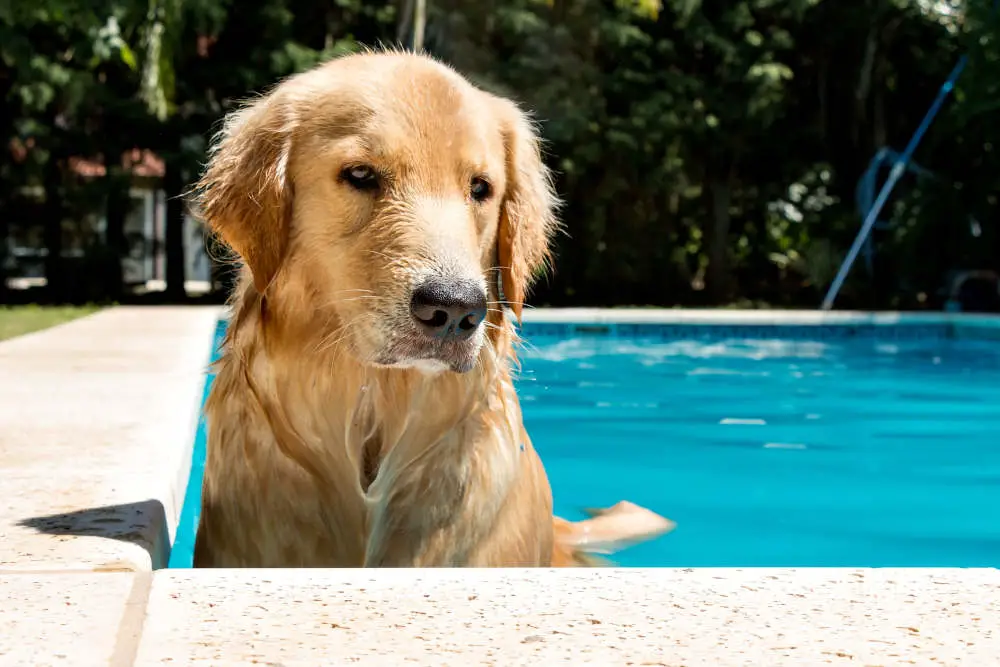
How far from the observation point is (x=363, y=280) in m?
3.12

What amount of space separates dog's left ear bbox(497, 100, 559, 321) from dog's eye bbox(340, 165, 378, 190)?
0.47m

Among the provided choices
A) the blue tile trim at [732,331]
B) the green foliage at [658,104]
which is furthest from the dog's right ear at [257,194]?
the green foliage at [658,104]

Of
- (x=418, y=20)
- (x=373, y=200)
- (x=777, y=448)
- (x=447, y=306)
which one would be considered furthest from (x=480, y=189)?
(x=418, y=20)

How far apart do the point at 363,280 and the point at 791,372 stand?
34.4ft

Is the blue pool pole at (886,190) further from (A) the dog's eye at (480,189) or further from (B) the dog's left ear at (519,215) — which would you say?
(A) the dog's eye at (480,189)

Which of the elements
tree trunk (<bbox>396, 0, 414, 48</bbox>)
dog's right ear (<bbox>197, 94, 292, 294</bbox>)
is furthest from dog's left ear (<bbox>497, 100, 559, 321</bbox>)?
tree trunk (<bbox>396, 0, 414, 48</bbox>)

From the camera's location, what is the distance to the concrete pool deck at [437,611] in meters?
2.06

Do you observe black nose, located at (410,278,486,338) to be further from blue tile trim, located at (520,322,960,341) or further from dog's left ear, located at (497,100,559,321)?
blue tile trim, located at (520,322,960,341)

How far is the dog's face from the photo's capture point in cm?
303

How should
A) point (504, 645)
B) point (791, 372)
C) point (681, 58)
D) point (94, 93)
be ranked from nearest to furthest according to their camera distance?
point (504, 645)
point (791, 372)
point (94, 93)
point (681, 58)

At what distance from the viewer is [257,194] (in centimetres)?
328

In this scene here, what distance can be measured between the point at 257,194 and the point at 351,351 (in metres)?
0.50

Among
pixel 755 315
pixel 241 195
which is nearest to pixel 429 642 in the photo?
pixel 241 195

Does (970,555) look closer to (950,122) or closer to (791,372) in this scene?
(791,372)
